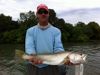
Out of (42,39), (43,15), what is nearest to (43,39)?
(42,39)

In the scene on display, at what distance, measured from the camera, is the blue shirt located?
6.43 metres

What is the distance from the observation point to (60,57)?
5.96 meters

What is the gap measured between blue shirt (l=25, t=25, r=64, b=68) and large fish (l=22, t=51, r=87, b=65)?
1.30 feet

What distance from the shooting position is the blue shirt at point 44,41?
643 cm

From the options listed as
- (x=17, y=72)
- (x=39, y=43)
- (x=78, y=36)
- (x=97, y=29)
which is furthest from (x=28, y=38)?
(x=97, y=29)

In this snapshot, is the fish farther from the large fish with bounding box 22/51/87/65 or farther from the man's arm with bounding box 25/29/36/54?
the man's arm with bounding box 25/29/36/54

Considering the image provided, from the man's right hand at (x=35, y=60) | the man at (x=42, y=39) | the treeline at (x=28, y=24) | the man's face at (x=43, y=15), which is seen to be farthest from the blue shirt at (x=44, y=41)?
the treeline at (x=28, y=24)

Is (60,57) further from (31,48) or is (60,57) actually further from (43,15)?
(43,15)

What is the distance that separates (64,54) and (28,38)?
3.38 ft

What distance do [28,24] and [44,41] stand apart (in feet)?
252

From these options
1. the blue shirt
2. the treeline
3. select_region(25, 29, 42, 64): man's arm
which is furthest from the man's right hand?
the treeline

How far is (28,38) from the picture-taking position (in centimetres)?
653

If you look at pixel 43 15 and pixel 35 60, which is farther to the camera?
pixel 43 15

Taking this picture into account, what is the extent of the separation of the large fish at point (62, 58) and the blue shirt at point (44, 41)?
0.40 m
